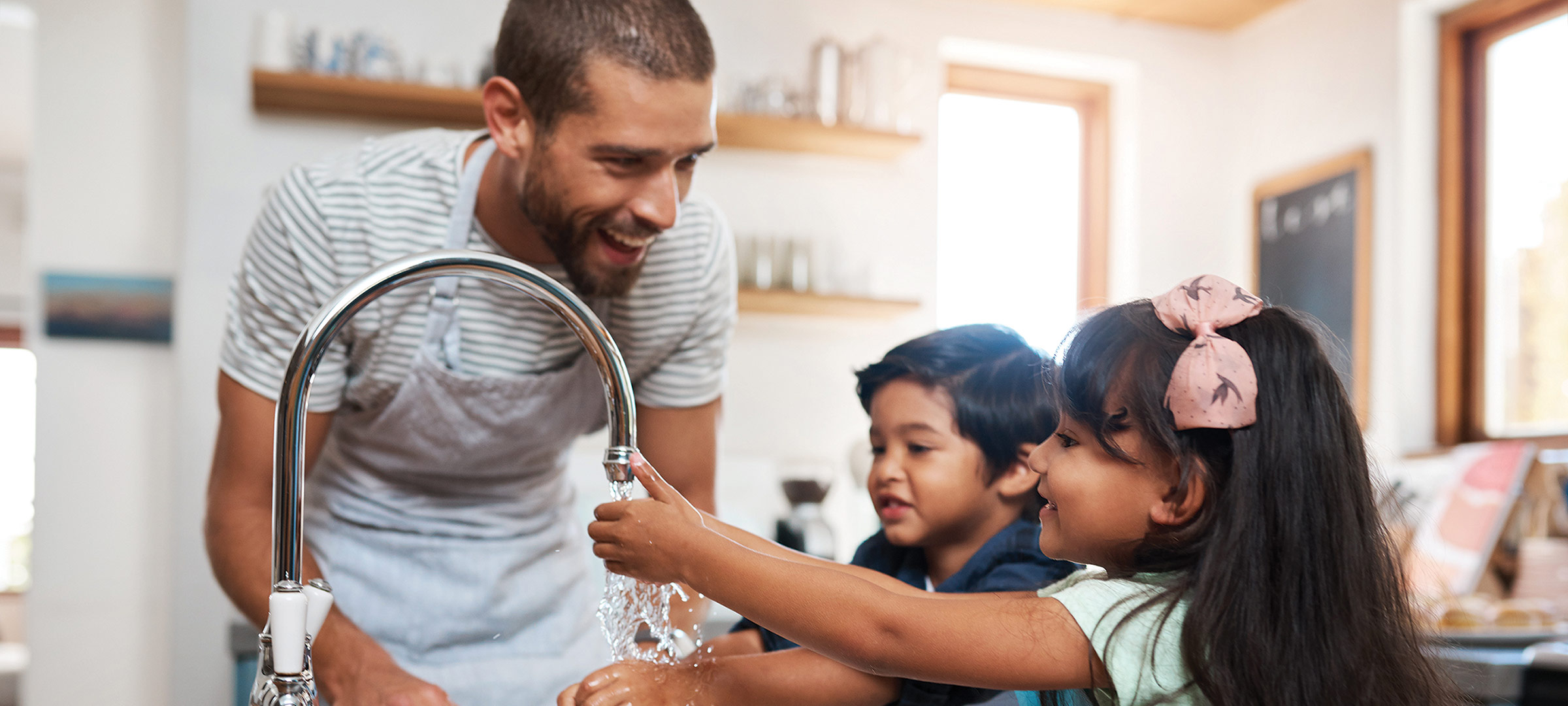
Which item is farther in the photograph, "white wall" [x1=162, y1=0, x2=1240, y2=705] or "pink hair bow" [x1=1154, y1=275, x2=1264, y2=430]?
"white wall" [x1=162, y1=0, x2=1240, y2=705]

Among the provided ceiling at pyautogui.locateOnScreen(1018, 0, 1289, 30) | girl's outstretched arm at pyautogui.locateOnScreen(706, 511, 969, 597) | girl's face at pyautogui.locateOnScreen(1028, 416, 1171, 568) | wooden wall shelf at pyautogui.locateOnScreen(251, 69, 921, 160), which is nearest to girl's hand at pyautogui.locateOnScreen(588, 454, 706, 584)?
girl's outstretched arm at pyautogui.locateOnScreen(706, 511, 969, 597)

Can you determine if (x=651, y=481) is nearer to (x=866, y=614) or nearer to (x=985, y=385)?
(x=866, y=614)

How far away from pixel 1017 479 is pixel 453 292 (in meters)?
0.59

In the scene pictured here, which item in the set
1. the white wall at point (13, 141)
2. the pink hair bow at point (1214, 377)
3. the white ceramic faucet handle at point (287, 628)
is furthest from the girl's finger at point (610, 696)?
the white wall at point (13, 141)

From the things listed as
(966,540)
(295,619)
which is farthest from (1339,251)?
(295,619)

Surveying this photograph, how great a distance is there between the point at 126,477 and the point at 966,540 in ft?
7.60

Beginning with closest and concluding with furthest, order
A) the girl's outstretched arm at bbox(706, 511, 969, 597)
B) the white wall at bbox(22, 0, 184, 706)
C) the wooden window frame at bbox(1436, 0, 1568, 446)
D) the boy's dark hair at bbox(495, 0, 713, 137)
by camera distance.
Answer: the girl's outstretched arm at bbox(706, 511, 969, 597), the boy's dark hair at bbox(495, 0, 713, 137), the white wall at bbox(22, 0, 184, 706), the wooden window frame at bbox(1436, 0, 1568, 446)

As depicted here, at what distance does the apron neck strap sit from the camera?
4.08ft

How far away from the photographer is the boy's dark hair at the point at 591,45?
3.70 feet

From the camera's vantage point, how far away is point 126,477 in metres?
2.82

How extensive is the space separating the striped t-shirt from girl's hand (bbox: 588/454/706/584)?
0.40 m

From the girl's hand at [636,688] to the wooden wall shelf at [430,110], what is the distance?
2056 mm

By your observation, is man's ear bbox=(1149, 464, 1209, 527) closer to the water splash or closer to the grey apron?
the water splash

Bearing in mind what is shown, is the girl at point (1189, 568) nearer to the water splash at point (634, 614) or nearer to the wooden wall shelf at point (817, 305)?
the water splash at point (634, 614)
